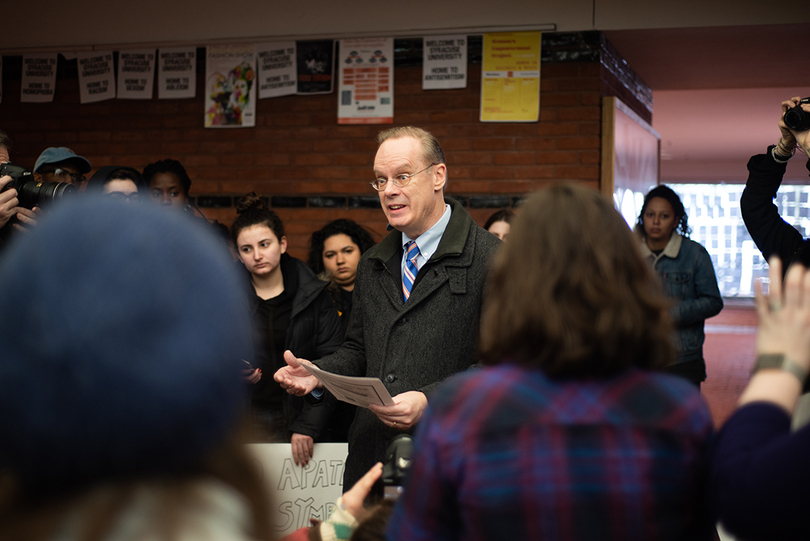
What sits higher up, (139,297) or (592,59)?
(592,59)

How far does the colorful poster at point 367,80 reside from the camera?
4285 mm

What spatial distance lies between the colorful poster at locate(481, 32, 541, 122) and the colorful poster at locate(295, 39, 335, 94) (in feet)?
3.23

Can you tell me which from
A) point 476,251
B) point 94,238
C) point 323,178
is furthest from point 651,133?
point 94,238

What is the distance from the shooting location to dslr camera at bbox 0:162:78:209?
226cm

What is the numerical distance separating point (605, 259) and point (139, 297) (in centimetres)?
62

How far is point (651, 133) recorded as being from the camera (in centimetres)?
548

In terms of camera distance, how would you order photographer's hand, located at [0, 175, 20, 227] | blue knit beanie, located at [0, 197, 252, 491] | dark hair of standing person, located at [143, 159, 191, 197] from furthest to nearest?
dark hair of standing person, located at [143, 159, 191, 197] < photographer's hand, located at [0, 175, 20, 227] < blue knit beanie, located at [0, 197, 252, 491]

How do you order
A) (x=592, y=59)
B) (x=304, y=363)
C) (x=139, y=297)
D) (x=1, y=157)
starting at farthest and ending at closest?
1. (x=592, y=59)
2. (x=1, y=157)
3. (x=304, y=363)
4. (x=139, y=297)

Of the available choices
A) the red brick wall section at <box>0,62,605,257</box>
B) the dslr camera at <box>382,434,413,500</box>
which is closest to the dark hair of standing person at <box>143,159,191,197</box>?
the red brick wall section at <box>0,62,605,257</box>

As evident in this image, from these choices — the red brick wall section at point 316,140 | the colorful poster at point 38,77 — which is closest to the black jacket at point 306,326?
the red brick wall section at point 316,140

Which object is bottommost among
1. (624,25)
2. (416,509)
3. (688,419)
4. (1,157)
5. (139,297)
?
(416,509)

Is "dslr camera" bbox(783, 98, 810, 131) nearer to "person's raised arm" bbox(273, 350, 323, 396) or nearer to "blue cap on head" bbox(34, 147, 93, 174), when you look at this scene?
"person's raised arm" bbox(273, 350, 323, 396)

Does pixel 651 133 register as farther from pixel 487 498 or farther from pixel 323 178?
Result: pixel 487 498

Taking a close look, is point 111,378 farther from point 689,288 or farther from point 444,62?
point 444,62
